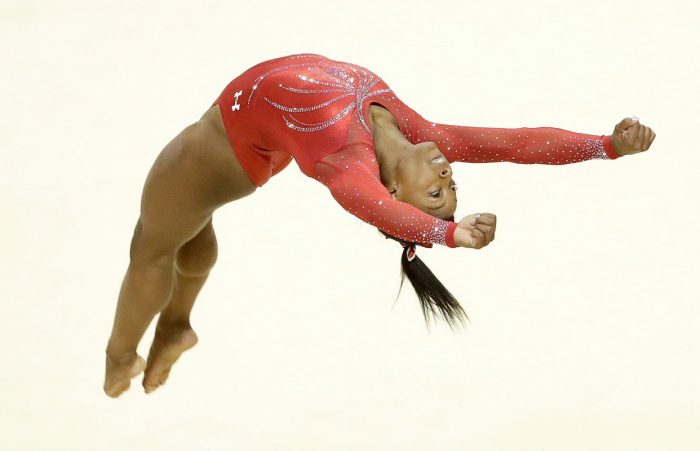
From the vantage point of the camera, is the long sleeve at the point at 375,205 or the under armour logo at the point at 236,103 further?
the under armour logo at the point at 236,103

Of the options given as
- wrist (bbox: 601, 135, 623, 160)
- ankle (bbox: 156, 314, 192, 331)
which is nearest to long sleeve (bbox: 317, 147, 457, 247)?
wrist (bbox: 601, 135, 623, 160)

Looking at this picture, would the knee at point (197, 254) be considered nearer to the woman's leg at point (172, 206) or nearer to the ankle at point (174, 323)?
the woman's leg at point (172, 206)

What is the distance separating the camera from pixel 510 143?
355 cm

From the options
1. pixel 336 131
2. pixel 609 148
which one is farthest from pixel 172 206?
pixel 609 148

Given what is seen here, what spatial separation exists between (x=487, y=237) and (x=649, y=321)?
2.30 m

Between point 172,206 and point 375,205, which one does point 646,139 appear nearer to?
point 375,205

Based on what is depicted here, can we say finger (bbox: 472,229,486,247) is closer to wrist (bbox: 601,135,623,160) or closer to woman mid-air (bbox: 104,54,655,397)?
woman mid-air (bbox: 104,54,655,397)

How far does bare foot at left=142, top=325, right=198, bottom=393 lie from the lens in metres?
4.25

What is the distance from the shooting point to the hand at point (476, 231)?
9.66 ft

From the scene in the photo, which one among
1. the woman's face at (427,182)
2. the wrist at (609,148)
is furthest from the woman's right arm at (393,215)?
the wrist at (609,148)

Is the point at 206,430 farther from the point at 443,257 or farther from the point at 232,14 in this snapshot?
the point at 232,14

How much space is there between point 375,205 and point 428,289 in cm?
46

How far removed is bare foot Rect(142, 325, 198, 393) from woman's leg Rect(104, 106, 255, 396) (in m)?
0.19

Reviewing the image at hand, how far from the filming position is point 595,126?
19.7 ft
